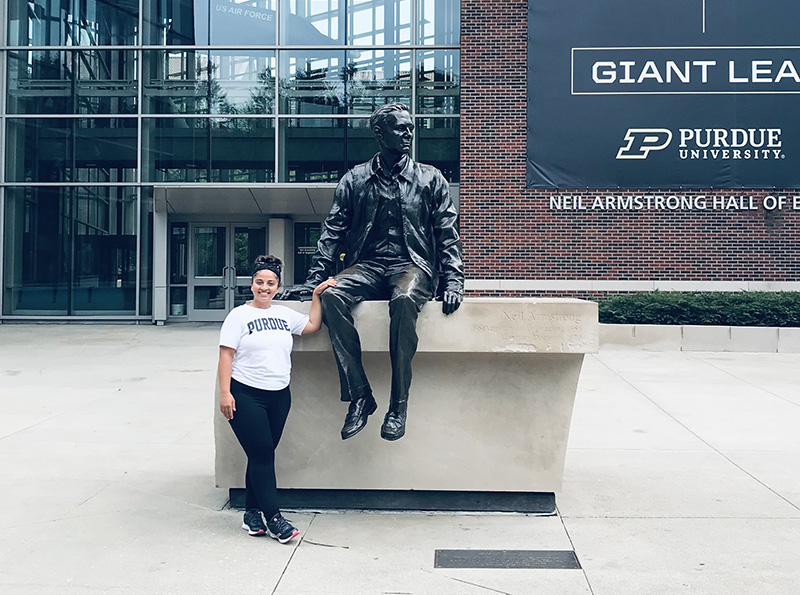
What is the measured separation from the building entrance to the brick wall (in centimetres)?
659

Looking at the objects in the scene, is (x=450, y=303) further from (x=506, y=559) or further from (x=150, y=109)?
(x=150, y=109)

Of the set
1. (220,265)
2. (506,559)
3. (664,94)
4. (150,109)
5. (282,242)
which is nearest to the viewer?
(506,559)

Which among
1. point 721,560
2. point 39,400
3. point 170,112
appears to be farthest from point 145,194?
point 721,560

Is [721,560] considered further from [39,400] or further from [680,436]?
[39,400]

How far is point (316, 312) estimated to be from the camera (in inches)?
183

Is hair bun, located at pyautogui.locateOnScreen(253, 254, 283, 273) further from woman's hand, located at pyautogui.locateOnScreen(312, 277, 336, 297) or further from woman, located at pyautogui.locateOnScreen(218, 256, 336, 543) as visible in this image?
woman's hand, located at pyautogui.locateOnScreen(312, 277, 336, 297)

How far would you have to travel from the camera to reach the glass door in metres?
20.4

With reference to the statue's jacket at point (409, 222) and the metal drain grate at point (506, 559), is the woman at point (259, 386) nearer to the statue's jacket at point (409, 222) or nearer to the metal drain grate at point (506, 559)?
the statue's jacket at point (409, 222)

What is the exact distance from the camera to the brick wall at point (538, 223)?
52.5 ft

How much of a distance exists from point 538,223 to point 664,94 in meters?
3.54

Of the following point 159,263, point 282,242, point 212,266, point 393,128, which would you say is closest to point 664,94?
point 282,242

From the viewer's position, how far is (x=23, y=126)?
1931 cm

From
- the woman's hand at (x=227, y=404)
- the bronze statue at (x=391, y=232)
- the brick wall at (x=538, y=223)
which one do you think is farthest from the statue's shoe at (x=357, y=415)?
the brick wall at (x=538, y=223)

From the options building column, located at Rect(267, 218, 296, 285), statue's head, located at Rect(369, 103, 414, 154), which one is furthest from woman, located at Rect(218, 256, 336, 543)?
building column, located at Rect(267, 218, 296, 285)
